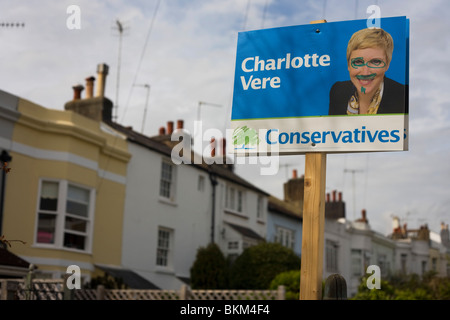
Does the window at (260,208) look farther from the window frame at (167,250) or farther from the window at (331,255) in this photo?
the window at (331,255)

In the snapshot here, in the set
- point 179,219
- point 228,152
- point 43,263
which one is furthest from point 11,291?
point 179,219

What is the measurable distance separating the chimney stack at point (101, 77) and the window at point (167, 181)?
146 inches

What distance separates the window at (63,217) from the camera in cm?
1902

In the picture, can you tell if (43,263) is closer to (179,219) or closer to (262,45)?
(179,219)

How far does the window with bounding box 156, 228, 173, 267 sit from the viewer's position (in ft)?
80.0

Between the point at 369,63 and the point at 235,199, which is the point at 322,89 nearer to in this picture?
the point at 369,63

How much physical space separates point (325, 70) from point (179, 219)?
2117 cm

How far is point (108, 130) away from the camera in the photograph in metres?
22.8

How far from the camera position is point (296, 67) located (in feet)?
15.0

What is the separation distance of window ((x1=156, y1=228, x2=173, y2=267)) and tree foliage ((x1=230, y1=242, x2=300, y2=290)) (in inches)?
113

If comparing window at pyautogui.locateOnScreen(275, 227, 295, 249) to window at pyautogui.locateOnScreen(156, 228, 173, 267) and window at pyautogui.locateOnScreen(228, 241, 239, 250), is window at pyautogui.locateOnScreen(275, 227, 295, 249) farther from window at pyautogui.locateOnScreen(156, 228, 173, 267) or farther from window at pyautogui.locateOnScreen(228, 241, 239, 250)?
window at pyautogui.locateOnScreen(156, 228, 173, 267)

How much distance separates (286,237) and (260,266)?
9.02 meters

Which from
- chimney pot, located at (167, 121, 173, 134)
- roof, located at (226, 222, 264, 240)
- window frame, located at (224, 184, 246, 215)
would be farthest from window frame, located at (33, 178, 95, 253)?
chimney pot, located at (167, 121, 173, 134)

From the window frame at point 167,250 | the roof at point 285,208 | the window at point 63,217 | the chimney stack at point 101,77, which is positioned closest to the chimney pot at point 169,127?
the chimney stack at point 101,77
